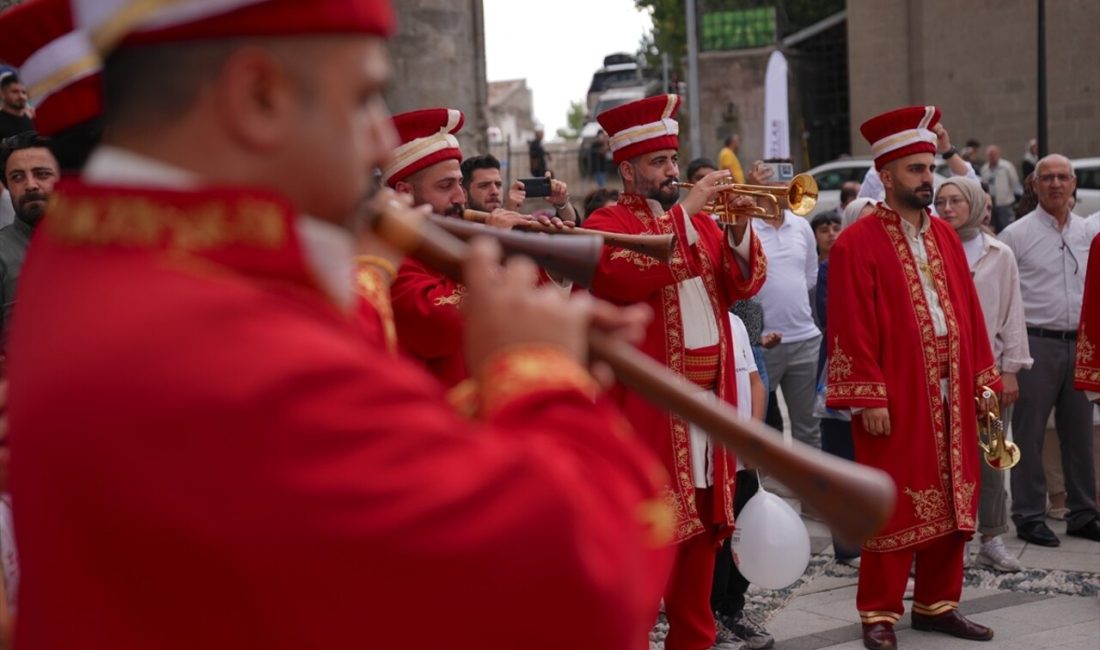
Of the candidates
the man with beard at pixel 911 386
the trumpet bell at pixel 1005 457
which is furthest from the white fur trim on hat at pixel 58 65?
the trumpet bell at pixel 1005 457

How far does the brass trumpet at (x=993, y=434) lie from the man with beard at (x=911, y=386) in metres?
0.07

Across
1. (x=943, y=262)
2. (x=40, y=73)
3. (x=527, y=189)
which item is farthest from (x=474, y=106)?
(x=40, y=73)

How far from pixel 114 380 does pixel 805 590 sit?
643cm

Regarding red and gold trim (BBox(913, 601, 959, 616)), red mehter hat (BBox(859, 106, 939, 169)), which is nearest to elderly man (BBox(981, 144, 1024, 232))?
red mehter hat (BBox(859, 106, 939, 169))

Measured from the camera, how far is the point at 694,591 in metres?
5.93

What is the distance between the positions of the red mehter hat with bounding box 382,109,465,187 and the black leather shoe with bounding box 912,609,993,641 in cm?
304

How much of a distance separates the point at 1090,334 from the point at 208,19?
21.6 feet

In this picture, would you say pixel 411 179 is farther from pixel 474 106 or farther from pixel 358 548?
pixel 474 106

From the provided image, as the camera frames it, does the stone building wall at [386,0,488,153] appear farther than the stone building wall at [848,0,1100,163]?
No

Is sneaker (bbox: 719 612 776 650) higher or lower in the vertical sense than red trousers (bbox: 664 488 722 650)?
lower

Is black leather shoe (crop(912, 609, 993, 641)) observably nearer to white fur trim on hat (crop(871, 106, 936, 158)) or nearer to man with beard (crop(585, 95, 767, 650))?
man with beard (crop(585, 95, 767, 650))

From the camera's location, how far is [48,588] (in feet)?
5.21

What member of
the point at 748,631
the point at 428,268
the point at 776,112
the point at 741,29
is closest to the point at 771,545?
the point at 748,631

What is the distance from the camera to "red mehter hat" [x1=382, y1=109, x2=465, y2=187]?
5.35 meters
